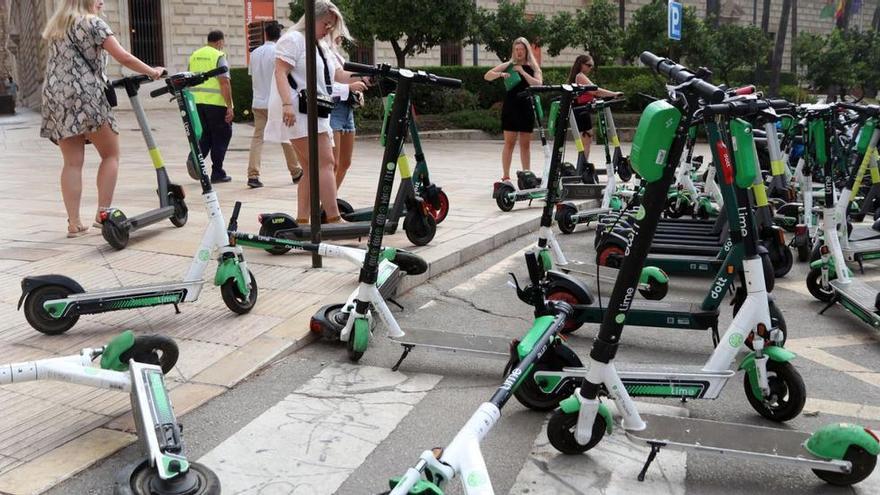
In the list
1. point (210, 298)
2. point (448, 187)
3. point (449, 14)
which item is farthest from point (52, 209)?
point (449, 14)

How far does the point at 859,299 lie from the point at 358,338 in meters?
3.13

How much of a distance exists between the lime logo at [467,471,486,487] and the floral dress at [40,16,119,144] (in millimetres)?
5128

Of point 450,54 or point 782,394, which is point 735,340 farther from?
point 450,54

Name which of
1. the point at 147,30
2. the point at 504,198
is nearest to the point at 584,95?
the point at 504,198

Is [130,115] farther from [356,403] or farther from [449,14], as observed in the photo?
[356,403]

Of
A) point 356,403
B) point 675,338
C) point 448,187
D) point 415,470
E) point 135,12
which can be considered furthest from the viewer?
point 135,12

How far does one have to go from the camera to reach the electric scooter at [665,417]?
297 centimetres

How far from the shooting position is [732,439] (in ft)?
10.4

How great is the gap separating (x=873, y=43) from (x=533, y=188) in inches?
1046

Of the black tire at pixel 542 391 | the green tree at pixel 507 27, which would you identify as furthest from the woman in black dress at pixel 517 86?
the green tree at pixel 507 27

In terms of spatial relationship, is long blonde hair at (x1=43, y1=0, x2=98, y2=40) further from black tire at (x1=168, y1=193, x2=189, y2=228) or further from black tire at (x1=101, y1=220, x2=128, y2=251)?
black tire at (x1=168, y1=193, x2=189, y2=228)

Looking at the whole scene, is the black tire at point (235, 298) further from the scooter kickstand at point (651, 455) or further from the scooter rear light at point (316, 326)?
the scooter kickstand at point (651, 455)

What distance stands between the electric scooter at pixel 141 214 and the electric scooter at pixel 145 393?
9.49 feet

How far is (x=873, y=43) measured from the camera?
30.6m
